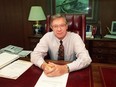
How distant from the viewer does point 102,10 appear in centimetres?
307

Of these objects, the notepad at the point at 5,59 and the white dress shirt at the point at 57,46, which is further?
the white dress shirt at the point at 57,46

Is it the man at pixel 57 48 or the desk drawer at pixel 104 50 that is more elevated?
the man at pixel 57 48

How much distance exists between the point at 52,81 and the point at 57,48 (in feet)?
2.26

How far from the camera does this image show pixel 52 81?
1.17 m

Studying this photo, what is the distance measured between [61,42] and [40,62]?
18.0 inches

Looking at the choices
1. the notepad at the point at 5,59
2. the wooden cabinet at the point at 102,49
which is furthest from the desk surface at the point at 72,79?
the wooden cabinet at the point at 102,49

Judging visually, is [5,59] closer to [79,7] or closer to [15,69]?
[15,69]

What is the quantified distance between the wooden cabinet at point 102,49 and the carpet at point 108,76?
143 cm

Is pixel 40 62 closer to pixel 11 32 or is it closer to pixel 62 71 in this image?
pixel 62 71

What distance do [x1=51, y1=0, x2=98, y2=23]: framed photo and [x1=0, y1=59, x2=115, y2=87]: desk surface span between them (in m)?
1.90

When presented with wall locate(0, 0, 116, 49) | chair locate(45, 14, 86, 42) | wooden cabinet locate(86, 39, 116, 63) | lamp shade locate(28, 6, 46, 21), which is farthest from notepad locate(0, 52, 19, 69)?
wall locate(0, 0, 116, 49)

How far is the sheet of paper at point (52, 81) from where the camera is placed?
44.2 inches

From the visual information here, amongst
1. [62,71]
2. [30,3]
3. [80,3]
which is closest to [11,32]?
[30,3]

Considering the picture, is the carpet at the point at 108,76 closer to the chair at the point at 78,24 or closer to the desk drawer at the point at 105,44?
the chair at the point at 78,24
